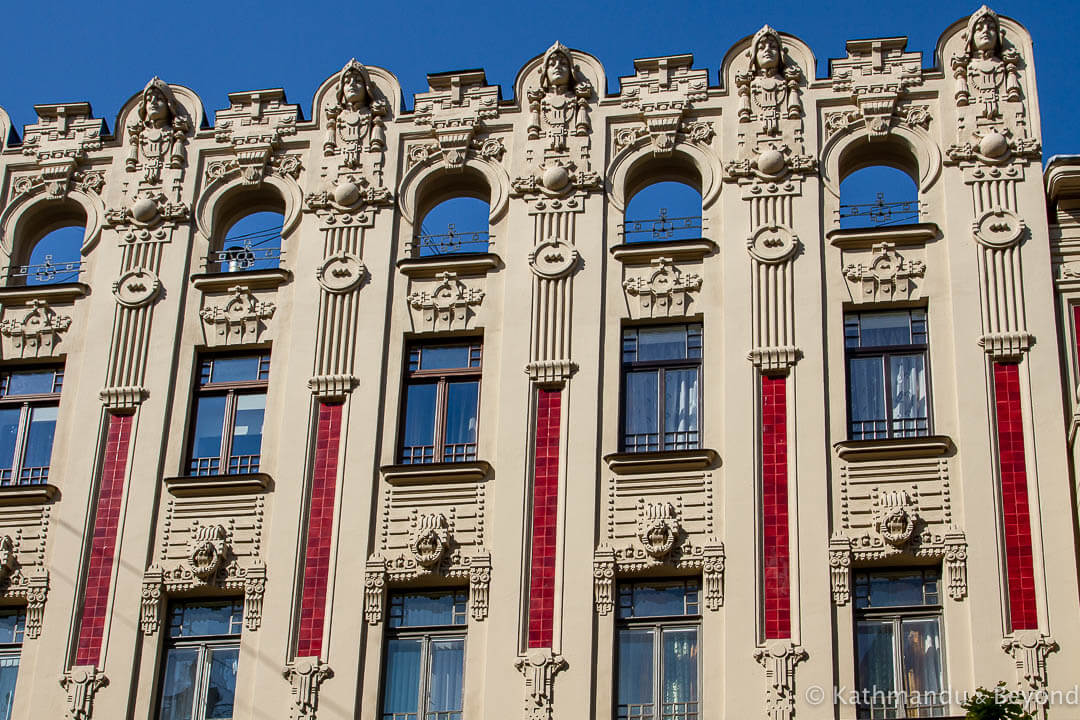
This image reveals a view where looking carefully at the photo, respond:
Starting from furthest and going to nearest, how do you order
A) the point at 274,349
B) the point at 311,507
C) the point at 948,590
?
1. the point at 274,349
2. the point at 311,507
3. the point at 948,590

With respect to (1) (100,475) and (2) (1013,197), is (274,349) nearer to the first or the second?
(1) (100,475)

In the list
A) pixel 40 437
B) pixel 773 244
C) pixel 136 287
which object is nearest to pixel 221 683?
pixel 40 437

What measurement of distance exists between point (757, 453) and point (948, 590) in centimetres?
331

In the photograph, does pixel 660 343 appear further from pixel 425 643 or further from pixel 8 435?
pixel 8 435

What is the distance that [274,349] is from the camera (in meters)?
27.7

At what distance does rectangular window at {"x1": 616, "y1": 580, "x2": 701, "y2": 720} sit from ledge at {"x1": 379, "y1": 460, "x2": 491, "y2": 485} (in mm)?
2713

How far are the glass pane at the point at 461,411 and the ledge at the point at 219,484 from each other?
282 centimetres

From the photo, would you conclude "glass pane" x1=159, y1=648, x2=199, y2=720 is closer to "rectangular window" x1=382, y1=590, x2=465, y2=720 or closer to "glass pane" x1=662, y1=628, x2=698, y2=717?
"rectangular window" x1=382, y1=590, x2=465, y2=720

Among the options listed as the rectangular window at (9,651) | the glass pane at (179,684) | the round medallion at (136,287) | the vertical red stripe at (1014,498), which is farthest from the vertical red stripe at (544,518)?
the rectangular window at (9,651)

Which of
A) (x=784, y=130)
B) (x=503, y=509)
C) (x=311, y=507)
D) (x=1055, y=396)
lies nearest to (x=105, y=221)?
(x=311, y=507)

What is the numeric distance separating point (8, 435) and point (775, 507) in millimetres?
12148

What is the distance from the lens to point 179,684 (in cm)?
2539

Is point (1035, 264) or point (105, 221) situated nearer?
point (1035, 264)

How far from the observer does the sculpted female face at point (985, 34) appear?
28.5m
